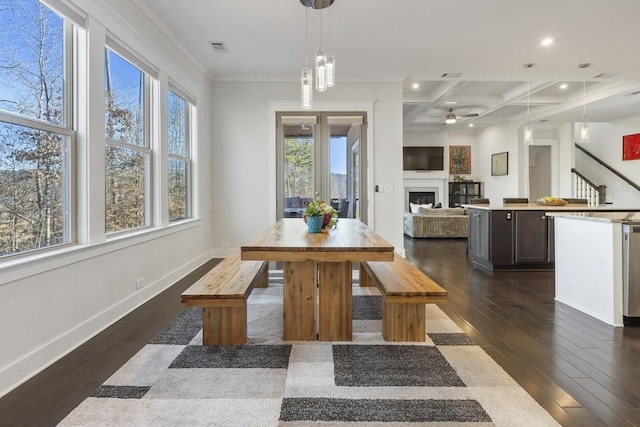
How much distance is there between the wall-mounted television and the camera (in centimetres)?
1089

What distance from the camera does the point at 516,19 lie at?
3.76 meters

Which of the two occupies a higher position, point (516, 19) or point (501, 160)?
point (516, 19)

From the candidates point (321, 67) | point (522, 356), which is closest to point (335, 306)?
point (522, 356)

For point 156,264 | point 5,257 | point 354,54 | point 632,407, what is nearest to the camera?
point 632,407

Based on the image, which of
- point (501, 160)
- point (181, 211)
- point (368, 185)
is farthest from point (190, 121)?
point (501, 160)

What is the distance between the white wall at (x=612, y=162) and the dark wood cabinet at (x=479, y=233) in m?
6.20

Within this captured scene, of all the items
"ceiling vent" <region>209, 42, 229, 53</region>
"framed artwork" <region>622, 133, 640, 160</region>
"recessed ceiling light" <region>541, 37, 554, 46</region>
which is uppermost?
"ceiling vent" <region>209, 42, 229, 53</region>

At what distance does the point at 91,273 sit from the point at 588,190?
10.6 metres

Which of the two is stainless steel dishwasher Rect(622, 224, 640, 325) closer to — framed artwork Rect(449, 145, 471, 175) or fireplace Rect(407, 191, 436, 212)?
fireplace Rect(407, 191, 436, 212)

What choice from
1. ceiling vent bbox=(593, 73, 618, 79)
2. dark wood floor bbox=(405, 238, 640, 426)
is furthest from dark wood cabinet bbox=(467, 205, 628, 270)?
ceiling vent bbox=(593, 73, 618, 79)

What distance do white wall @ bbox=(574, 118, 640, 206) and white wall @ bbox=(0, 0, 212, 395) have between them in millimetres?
10187

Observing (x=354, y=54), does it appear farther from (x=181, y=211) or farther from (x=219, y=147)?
(x=181, y=211)

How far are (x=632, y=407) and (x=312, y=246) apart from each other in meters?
1.74

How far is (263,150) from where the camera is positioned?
223 inches
